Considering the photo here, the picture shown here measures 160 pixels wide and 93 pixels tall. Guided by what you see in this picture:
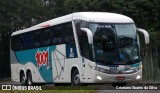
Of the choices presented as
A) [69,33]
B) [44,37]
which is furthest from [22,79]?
[69,33]

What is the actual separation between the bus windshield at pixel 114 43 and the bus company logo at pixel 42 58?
5.13 meters

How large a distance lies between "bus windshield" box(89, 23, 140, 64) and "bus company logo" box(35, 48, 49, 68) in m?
5.13

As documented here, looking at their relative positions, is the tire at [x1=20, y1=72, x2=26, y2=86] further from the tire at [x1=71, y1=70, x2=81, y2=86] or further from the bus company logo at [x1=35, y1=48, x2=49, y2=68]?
the tire at [x1=71, y1=70, x2=81, y2=86]

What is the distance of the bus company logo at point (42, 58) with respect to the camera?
22547mm

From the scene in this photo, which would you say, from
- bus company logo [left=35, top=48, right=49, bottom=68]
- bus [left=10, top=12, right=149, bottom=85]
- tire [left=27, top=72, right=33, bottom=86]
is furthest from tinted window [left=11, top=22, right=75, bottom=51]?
tire [left=27, top=72, right=33, bottom=86]

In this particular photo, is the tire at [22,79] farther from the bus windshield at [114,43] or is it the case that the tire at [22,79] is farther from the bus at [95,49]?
the bus windshield at [114,43]

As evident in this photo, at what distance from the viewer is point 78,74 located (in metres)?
19.0

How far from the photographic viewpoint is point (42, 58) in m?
23.1

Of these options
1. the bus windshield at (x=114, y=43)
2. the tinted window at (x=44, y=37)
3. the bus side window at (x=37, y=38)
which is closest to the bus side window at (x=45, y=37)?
the tinted window at (x=44, y=37)

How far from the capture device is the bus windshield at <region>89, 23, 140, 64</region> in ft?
58.1

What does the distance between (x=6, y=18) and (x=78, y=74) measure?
2088 centimetres

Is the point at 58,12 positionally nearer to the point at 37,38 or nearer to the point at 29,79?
the point at 29,79

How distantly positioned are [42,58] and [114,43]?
20.9 feet

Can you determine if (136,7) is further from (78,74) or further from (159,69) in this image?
(78,74)
